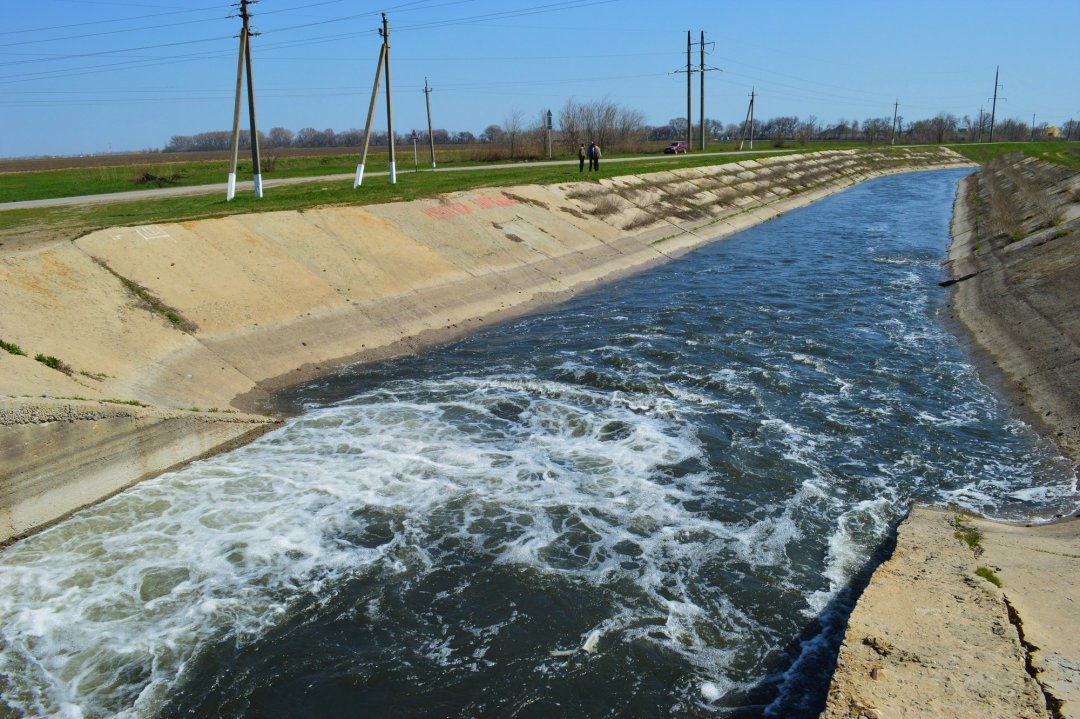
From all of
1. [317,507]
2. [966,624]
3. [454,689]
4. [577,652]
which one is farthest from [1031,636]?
[317,507]

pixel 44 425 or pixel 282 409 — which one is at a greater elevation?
pixel 44 425

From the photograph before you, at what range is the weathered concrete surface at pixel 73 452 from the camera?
9.94 m

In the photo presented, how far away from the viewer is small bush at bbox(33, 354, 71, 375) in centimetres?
1250

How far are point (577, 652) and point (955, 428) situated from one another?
8.62 meters

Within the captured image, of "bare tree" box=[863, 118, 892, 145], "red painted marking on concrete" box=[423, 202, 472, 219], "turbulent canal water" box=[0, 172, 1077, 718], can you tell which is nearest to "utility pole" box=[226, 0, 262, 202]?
"red painted marking on concrete" box=[423, 202, 472, 219]

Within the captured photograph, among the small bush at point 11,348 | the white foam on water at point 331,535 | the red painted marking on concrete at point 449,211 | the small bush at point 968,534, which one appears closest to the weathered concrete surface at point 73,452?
the white foam on water at point 331,535

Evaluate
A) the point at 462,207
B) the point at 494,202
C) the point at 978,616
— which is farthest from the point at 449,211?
the point at 978,616

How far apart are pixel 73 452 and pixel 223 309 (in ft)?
22.8

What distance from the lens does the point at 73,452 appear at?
10.6 meters

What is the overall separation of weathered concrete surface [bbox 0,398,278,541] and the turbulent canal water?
37 centimetres

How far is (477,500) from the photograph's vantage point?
10711mm

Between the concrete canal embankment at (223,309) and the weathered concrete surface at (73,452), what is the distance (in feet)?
0.06

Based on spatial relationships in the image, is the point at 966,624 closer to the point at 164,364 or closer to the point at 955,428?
the point at 955,428

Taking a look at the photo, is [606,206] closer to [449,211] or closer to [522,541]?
[449,211]
